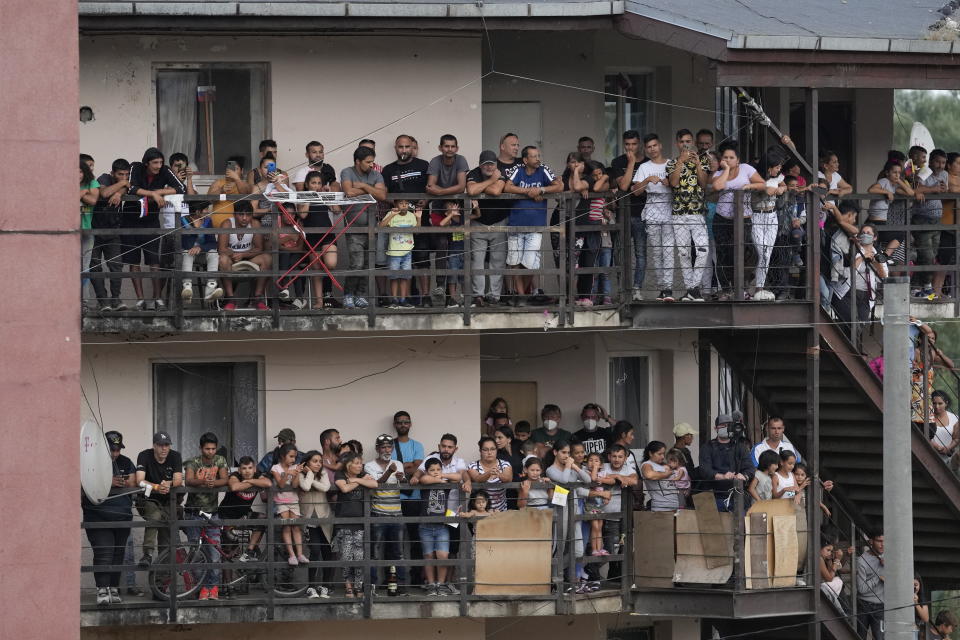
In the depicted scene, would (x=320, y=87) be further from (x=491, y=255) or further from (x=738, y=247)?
(x=738, y=247)

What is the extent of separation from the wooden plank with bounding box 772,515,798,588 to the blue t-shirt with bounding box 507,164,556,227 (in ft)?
14.7

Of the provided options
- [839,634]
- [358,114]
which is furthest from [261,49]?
[839,634]

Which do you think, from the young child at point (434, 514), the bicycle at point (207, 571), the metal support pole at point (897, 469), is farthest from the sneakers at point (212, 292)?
the metal support pole at point (897, 469)

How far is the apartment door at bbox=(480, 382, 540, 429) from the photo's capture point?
2742 centimetres

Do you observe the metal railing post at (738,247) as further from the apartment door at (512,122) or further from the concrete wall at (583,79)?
the apartment door at (512,122)

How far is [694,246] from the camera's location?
23781mm

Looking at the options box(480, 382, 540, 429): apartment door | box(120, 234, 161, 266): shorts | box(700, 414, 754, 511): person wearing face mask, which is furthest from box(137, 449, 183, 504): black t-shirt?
box(700, 414, 754, 511): person wearing face mask

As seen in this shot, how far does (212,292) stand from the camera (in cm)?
2350

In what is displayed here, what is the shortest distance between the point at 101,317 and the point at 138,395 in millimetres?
1670

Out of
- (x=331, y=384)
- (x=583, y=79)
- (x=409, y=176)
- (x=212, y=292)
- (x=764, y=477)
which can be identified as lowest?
(x=764, y=477)

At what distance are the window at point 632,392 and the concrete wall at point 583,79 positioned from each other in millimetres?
2840

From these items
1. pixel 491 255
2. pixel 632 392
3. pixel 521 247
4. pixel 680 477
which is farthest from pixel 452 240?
pixel 632 392

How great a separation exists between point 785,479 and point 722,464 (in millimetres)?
750

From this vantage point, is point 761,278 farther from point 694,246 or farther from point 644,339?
point 644,339
